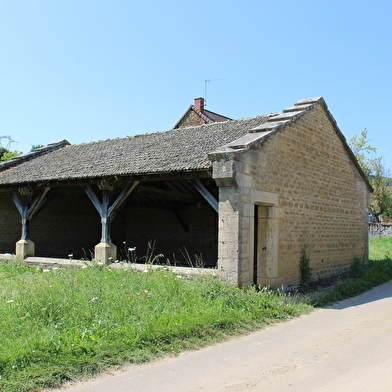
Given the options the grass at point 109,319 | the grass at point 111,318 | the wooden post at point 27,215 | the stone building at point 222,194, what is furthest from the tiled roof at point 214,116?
the grass at point 109,319

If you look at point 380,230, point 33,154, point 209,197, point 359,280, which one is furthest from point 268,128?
point 380,230

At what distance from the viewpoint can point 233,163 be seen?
307 inches

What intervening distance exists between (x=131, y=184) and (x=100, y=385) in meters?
6.36

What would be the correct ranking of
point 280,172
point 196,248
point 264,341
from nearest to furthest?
point 264,341, point 280,172, point 196,248

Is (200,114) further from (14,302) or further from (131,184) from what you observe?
(14,302)

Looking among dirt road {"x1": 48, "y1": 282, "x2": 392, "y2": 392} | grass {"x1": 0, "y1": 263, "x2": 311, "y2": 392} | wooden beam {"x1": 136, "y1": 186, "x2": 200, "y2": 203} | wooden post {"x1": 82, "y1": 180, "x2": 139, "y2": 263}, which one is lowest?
dirt road {"x1": 48, "y1": 282, "x2": 392, "y2": 392}

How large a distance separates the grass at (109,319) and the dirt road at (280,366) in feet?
0.94

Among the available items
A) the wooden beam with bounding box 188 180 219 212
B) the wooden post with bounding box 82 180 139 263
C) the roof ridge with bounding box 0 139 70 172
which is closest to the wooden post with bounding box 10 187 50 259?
the wooden post with bounding box 82 180 139 263

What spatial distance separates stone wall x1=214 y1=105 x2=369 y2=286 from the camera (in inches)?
313

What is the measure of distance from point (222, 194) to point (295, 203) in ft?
8.58

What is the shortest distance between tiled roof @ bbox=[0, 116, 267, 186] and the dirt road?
3.78m

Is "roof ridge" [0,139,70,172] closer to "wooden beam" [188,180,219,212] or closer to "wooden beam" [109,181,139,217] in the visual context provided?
"wooden beam" [109,181,139,217]

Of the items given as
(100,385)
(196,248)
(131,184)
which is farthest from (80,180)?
(100,385)

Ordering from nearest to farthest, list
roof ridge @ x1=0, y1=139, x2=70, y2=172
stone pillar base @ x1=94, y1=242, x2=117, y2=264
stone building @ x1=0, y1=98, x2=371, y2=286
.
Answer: stone building @ x1=0, y1=98, x2=371, y2=286 → stone pillar base @ x1=94, y1=242, x2=117, y2=264 → roof ridge @ x1=0, y1=139, x2=70, y2=172
